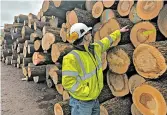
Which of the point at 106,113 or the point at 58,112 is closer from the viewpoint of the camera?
the point at 106,113

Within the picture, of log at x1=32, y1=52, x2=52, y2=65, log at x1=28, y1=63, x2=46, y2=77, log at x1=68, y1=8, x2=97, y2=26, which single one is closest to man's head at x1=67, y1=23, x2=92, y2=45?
log at x1=68, y1=8, x2=97, y2=26

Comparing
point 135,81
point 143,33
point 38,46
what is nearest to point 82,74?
point 135,81

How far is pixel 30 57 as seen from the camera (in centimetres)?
689

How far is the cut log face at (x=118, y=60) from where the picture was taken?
332 centimetres

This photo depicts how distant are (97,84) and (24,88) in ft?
11.6

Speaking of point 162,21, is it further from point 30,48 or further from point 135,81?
point 30,48

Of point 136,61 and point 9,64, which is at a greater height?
point 136,61

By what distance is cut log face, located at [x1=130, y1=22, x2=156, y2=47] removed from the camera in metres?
3.31

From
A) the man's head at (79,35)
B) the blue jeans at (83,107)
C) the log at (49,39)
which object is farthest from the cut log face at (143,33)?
the log at (49,39)

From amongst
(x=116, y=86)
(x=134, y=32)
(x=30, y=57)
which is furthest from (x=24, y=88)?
(x=134, y=32)

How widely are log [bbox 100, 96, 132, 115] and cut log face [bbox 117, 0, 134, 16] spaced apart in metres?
1.40

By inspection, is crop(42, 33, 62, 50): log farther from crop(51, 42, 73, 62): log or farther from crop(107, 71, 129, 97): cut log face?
crop(107, 71, 129, 97): cut log face

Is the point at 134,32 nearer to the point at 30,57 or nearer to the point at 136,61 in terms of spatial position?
the point at 136,61

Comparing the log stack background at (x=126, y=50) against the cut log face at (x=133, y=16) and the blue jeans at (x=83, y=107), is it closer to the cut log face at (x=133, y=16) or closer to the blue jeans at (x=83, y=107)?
the cut log face at (x=133, y=16)
